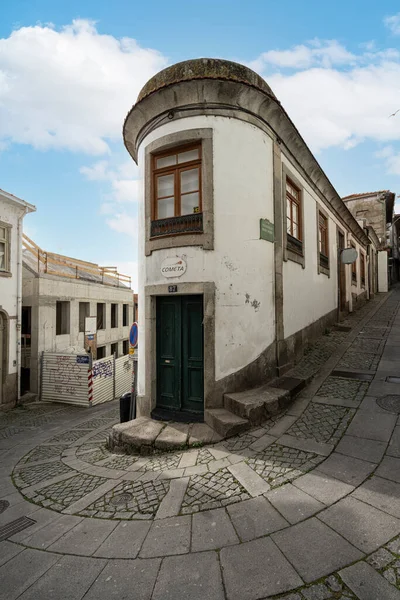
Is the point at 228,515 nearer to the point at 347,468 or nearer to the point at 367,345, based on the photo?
the point at 347,468

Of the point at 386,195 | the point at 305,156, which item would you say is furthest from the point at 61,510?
the point at 386,195

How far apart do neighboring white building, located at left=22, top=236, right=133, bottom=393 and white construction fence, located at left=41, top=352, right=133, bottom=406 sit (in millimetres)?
642

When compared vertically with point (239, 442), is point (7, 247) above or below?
above

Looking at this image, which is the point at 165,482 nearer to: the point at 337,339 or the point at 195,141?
the point at 195,141

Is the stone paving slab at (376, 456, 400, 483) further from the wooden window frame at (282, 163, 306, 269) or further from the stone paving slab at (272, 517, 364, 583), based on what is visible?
the wooden window frame at (282, 163, 306, 269)

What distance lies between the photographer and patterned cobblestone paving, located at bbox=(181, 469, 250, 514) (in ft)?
10.9

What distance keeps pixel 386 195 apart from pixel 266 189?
25953 mm

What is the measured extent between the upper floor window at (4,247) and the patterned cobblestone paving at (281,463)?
12.0 m

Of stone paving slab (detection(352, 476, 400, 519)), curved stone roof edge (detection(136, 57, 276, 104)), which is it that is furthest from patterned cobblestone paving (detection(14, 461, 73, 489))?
curved stone roof edge (detection(136, 57, 276, 104))

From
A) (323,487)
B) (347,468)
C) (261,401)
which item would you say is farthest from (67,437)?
(347,468)

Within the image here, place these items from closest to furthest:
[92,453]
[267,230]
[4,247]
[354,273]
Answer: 1. [92,453]
2. [267,230]
3. [4,247]
4. [354,273]

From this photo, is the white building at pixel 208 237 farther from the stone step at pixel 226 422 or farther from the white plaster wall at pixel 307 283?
the white plaster wall at pixel 307 283

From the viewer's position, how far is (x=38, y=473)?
16.2ft

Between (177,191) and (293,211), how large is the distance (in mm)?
3850
